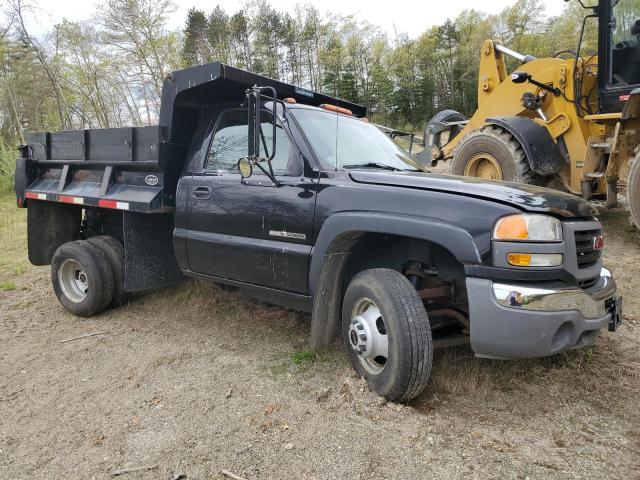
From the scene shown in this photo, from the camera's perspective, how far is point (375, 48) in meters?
43.7

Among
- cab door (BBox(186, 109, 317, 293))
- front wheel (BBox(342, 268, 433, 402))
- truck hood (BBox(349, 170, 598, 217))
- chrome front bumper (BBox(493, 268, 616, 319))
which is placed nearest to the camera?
chrome front bumper (BBox(493, 268, 616, 319))

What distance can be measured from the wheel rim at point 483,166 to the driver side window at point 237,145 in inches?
174

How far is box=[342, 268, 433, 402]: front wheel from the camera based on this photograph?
2.81 meters

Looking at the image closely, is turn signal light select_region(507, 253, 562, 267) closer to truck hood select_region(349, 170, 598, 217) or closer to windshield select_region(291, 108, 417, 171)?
truck hood select_region(349, 170, 598, 217)

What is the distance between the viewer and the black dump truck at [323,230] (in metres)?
2.63

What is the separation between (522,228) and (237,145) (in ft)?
8.07

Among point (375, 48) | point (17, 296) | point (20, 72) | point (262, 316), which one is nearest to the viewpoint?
point (262, 316)

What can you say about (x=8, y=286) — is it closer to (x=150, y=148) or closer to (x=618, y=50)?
(x=150, y=148)

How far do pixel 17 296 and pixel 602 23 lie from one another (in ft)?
26.4

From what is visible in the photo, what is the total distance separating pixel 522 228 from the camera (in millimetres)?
2592

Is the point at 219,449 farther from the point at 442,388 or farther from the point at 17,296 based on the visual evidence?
the point at 17,296

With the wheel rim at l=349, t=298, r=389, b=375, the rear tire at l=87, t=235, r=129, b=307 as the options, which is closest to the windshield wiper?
the wheel rim at l=349, t=298, r=389, b=375

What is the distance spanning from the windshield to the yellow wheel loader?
3.28 m

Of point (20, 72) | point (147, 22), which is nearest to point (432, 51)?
point (147, 22)
